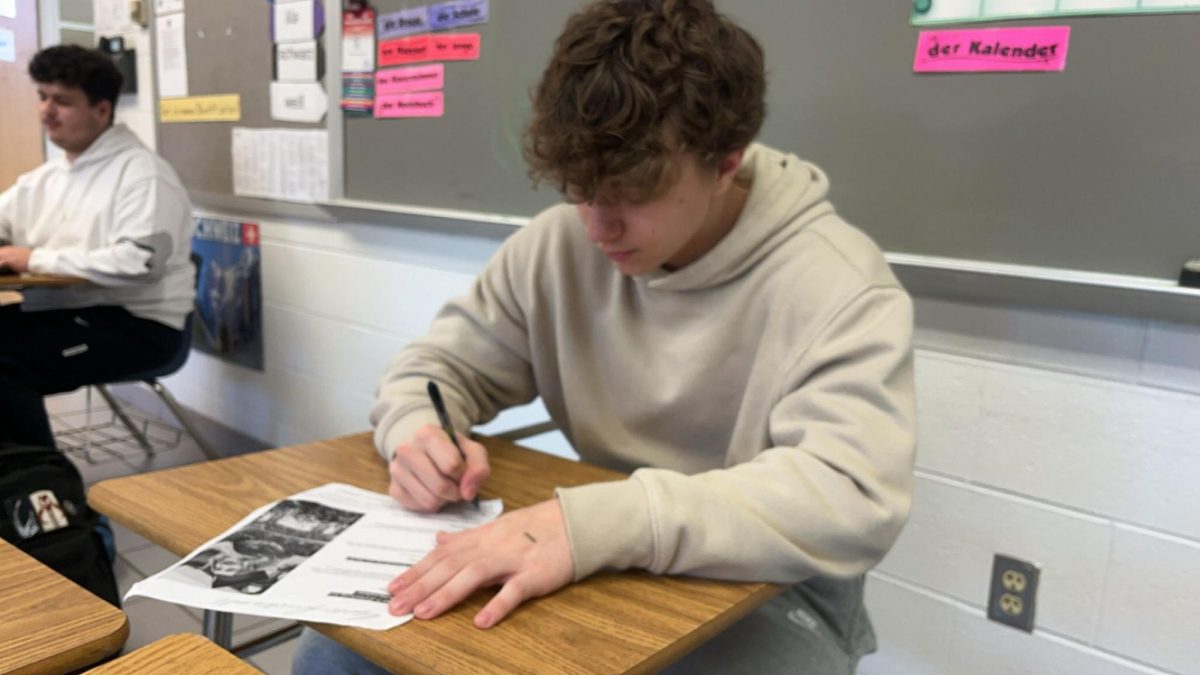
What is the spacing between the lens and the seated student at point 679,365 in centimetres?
79

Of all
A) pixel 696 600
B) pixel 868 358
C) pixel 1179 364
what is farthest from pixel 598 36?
pixel 1179 364

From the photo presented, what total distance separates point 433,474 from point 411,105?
144 cm

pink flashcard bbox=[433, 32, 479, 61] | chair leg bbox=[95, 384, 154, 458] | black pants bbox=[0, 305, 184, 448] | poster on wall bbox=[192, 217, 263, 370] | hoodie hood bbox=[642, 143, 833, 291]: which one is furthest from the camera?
chair leg bbox=[95, 384, 154, 458]

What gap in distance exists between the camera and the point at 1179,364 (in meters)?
1.20

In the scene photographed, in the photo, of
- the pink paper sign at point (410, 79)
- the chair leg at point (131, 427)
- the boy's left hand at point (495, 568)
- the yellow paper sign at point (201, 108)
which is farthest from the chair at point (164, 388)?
the boy's left hand at point (495, 568)

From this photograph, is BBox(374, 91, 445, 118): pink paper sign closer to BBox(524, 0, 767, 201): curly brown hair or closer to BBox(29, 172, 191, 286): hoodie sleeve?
BBox(29, 172, 191, 286): hoodie sleeve

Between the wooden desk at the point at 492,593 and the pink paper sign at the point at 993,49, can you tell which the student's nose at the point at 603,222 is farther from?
the pink paper sign at the point at 993,49

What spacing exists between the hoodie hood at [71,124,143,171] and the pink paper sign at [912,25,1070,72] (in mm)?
2344

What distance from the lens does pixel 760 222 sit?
1.03 meters

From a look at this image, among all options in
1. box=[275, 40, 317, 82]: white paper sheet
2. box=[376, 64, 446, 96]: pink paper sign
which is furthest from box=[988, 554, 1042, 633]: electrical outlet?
box=[275, 40, 317, 82]: white paper sheet

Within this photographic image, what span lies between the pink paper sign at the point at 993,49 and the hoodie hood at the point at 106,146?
7.69 feet

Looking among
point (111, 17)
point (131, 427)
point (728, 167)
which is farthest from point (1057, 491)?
point (111, 17)

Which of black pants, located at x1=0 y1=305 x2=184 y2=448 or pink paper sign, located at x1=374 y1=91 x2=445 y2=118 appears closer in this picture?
pink paper sign, located at x1=374 y1=91 x2=445 y2=118

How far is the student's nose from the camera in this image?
3.19ft
